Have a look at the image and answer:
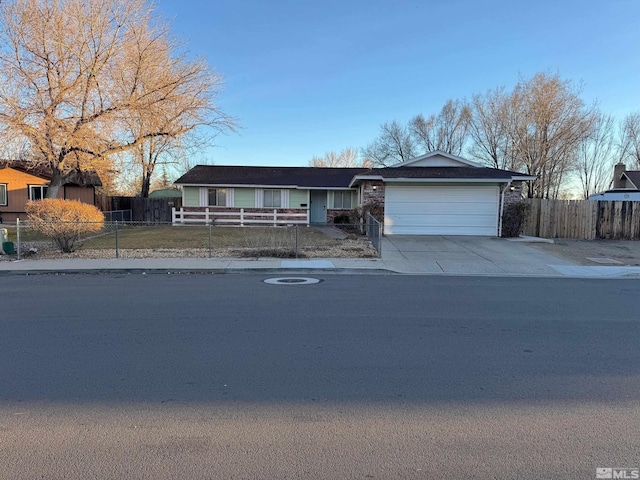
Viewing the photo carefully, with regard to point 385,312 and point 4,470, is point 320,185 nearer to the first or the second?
point 385,312

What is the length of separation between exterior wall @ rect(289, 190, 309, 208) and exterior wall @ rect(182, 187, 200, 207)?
634cm

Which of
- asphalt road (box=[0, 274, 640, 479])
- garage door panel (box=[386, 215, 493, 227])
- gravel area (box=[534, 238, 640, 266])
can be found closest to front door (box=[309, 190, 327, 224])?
garage door panel (box=[386, 215, 493, 227])

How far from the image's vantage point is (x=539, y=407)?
3.46 meters

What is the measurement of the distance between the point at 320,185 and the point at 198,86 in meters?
9.95

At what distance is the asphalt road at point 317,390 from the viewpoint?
2.75 m

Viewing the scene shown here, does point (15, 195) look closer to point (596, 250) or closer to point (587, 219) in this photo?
point (596, 250)

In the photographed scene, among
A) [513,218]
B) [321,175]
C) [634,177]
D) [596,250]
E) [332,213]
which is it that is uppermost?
[634,177]

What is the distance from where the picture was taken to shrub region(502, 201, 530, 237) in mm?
18453

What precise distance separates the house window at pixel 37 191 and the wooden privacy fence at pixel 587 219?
31187 mm

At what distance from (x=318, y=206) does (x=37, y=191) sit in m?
20.3

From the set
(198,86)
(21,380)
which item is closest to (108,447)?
(21,380)

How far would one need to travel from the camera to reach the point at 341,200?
2803 centimetres

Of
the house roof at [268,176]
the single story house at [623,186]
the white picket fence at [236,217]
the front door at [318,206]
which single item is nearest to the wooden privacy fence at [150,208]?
the house roof at [268,176]

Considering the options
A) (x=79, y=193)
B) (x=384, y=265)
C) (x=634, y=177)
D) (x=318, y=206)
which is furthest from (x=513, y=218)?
(x=79, y=193)
